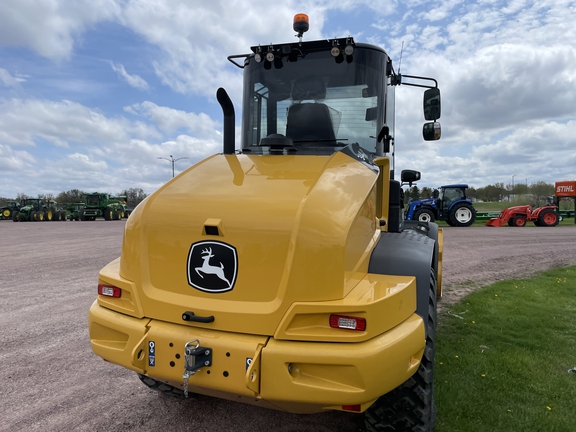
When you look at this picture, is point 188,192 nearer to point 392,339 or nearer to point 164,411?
point 392,339

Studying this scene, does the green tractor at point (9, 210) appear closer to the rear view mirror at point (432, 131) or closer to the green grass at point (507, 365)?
the green grass at point (507, 365)

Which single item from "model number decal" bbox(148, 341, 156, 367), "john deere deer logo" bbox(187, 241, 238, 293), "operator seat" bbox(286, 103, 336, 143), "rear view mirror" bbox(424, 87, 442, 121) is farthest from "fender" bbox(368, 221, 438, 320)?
"rear view mirror" bbox(424, 87, 442, 121)

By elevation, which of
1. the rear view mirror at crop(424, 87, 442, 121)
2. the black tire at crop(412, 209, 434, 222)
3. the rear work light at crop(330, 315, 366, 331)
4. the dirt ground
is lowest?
the dirt ground

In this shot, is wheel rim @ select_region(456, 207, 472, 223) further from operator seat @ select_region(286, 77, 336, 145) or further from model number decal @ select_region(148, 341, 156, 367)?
A: model number decal @ select_region(148, 341, 156, 367)

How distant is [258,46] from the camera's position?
3605 millimetres

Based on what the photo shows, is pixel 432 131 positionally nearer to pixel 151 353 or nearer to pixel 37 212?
pixel 151 353

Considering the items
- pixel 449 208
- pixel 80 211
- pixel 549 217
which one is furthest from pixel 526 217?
pixel 80 211

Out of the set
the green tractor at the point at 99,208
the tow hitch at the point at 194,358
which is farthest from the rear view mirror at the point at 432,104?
the green tractor at the point at 99,208

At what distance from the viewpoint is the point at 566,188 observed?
82.9ft

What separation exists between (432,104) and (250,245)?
259 cm

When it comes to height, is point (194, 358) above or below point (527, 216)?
below

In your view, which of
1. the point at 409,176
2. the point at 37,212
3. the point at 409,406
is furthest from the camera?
the point at 37,212

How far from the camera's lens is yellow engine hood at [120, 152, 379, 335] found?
1.99m

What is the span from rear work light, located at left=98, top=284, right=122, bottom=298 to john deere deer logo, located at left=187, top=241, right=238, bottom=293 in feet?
1.76
